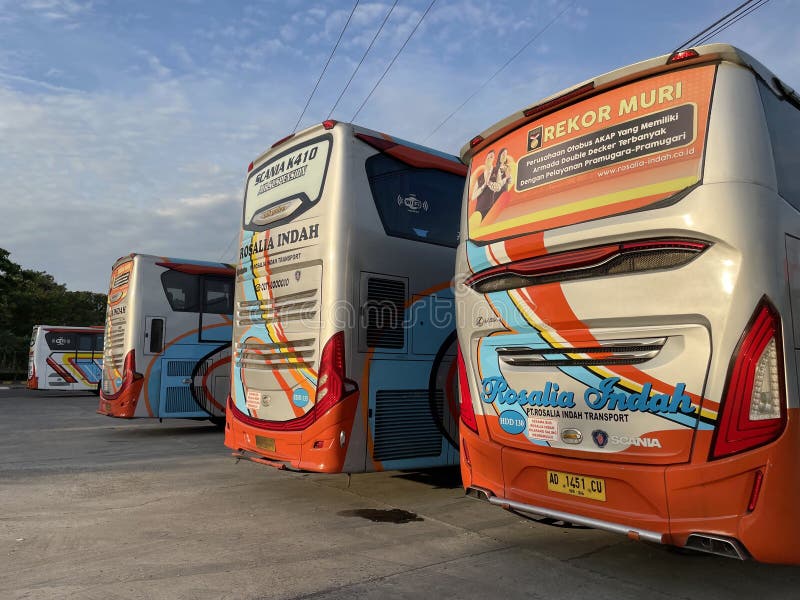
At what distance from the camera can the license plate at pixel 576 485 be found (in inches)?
160

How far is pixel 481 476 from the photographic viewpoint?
4.97 meters

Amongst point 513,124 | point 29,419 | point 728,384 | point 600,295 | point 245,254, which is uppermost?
point 513,124

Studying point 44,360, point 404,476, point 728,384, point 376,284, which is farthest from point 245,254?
point 44,360

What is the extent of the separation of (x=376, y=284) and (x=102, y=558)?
3375mm

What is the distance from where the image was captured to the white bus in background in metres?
26.2

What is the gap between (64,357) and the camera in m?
26.6

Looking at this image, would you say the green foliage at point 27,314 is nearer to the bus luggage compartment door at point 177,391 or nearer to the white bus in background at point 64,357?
the white bus in background at point 64,357

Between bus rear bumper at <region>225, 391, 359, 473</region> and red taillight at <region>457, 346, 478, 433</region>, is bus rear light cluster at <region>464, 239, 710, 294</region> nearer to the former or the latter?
red taillight at <region>457, 346, 478, 433</region>

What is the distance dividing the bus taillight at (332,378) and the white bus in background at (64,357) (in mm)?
23327

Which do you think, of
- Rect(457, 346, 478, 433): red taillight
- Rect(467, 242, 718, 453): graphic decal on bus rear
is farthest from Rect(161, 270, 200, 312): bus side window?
Rect(467, 242, 718, 453): graphic decal on bus rear

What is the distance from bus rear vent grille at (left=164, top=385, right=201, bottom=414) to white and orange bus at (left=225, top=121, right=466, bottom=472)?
18.3ft

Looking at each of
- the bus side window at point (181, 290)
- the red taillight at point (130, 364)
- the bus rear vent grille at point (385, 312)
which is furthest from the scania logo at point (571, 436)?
the red taillight at point (130, 364)

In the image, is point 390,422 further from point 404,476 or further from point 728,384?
point 728,384

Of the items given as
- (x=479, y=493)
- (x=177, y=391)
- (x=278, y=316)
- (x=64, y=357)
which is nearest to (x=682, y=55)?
(x=479, y=493)
